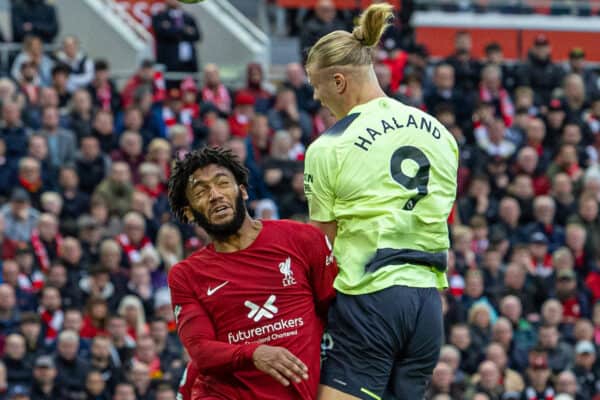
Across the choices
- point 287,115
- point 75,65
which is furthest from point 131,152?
point 287,115

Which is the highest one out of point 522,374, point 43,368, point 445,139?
point 445,139

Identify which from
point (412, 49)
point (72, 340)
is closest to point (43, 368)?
point (72, 340)

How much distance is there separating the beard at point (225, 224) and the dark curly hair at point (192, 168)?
3.6 inches

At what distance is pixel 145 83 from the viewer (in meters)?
18.3

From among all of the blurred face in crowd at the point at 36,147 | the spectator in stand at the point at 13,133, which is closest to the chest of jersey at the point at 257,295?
the blurred face in crowd at the point at 36,147

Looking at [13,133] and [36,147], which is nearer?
[36,147]

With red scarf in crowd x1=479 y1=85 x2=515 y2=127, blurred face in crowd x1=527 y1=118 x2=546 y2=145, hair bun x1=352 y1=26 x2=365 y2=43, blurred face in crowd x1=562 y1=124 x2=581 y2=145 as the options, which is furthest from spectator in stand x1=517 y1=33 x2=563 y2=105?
hair bun x1=352 y1=26 x2=365 y2=43

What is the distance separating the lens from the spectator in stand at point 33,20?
1881 cm

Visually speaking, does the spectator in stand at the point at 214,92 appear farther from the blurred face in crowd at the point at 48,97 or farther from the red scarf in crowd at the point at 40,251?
the red scarf in crowd at the point at 40,251

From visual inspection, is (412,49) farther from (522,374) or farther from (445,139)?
(445,139)

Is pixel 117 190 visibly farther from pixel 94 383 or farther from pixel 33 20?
pixel 33 20

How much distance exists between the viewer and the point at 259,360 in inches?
297

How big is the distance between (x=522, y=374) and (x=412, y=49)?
575cm

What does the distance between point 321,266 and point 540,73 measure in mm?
13349
